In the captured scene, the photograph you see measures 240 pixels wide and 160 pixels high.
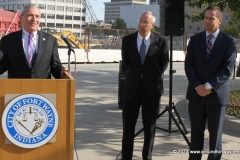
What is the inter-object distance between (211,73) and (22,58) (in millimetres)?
2282

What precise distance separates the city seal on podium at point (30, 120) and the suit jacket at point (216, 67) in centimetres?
203

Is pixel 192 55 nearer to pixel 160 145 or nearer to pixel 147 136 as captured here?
pixel 147 136

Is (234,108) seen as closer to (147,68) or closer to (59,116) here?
(147,68)

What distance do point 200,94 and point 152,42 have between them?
1.02 meters

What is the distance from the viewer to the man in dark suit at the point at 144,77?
5.40 metres

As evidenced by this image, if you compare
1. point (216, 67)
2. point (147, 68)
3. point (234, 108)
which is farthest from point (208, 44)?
point (234, 108)

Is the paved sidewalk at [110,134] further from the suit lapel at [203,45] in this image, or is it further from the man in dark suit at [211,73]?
the suit lapel at [203,45]

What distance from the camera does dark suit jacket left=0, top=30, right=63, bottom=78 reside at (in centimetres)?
458

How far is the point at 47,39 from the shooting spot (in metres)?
4.67

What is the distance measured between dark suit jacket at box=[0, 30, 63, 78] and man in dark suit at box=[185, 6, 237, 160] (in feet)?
5.60

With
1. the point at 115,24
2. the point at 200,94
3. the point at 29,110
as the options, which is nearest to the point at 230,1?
the point at 200,94

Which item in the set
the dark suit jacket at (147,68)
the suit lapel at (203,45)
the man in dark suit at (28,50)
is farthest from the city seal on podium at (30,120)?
the suit lapel at (203,45)

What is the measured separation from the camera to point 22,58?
15.0 feet

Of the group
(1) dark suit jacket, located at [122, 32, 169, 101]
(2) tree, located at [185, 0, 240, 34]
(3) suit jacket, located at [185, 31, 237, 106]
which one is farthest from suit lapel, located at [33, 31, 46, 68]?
(2) tree, located at [185, 0, 240, 34]
